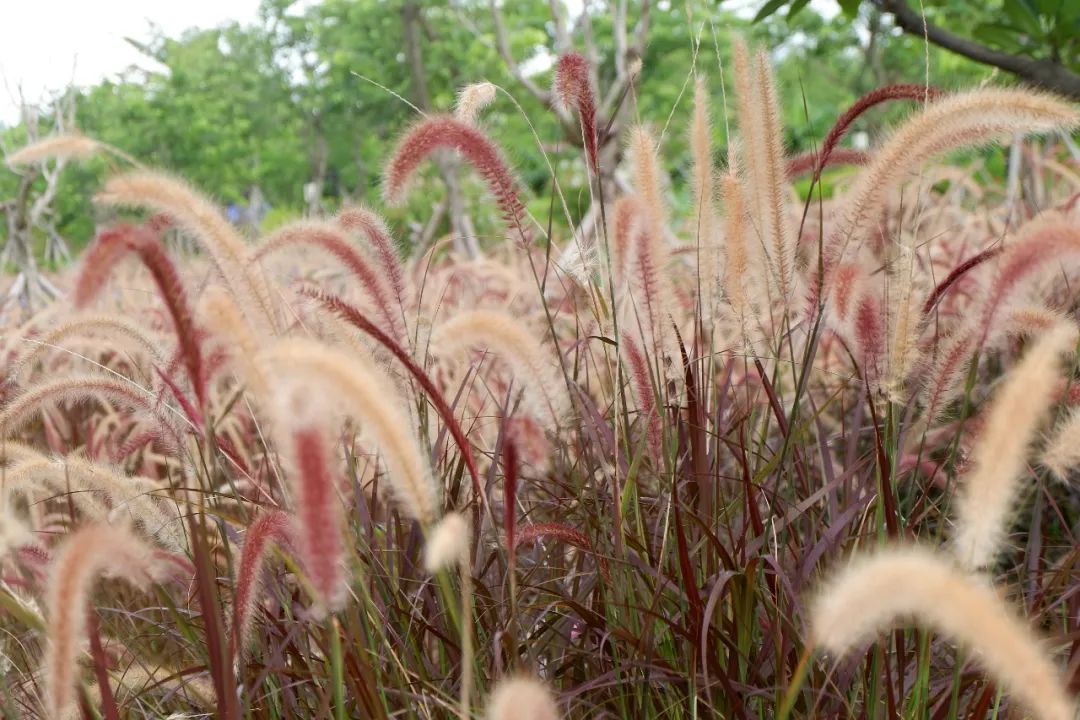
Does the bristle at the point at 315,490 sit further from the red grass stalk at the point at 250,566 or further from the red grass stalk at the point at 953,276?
the red grass stalk at the point at 953,276

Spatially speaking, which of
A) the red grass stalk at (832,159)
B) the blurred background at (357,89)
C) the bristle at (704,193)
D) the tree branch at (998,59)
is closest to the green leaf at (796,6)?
the tree branch at (998,59)

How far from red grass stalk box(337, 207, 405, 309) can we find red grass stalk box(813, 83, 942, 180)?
0.58 m

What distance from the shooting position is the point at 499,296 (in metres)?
4.08

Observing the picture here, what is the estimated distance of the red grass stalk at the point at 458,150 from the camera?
53.9 inches

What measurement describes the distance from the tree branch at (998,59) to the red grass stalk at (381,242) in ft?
4.45

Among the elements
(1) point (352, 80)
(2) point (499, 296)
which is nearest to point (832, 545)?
(2) point (499, 296)

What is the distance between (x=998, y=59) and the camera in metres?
2.32

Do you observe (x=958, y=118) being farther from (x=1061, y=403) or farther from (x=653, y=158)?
(x=1061, y=403)

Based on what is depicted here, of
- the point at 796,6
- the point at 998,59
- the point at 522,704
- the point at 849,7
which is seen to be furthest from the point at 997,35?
the point at 522,704

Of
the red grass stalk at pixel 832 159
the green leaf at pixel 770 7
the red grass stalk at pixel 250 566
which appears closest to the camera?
the red grass stalk at pixel 250 566

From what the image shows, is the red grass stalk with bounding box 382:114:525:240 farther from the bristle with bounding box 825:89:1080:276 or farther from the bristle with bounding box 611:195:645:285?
the bristle with bounding box 825:89:1080:276

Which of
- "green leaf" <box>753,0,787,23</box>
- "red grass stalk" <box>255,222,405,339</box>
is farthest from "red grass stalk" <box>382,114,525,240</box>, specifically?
"green leaf" <box>753,0,787,23</box>

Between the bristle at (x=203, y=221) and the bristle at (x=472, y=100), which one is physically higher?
the bristle at (x=472, y=100)

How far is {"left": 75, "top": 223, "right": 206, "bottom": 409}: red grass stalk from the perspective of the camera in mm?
889
